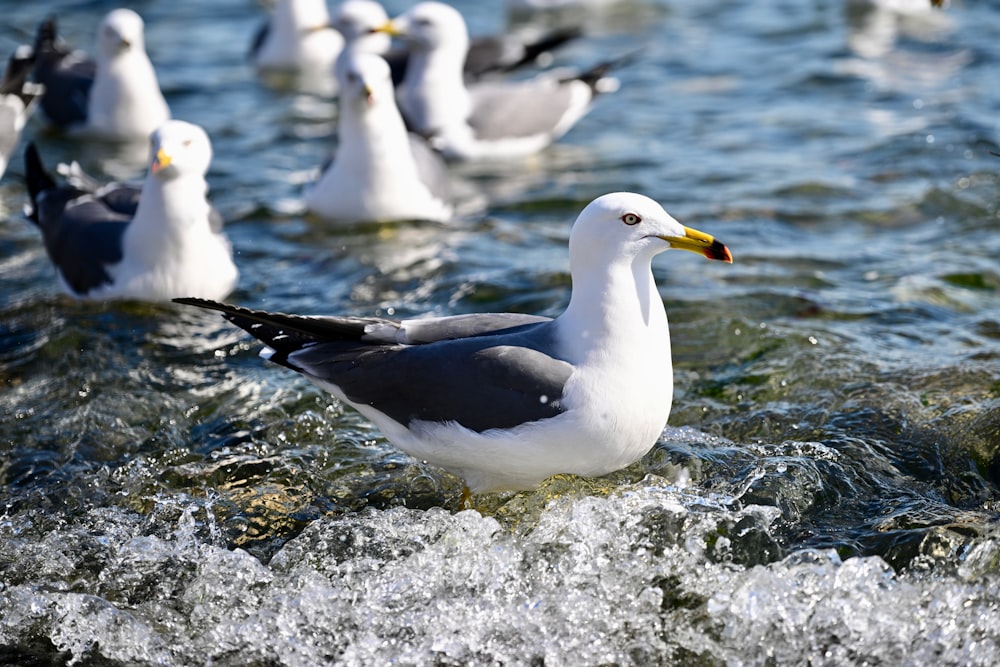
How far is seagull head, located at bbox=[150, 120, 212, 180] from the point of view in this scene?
22.4ft

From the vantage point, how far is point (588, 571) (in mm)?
4547

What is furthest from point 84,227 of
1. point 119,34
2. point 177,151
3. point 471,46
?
point 471,46

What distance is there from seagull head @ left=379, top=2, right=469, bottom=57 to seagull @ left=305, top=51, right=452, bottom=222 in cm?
179


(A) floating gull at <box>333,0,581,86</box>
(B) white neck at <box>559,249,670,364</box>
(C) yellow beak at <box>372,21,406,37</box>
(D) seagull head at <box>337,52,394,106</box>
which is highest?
(B) white neck at <box>559,249,670,364</box>

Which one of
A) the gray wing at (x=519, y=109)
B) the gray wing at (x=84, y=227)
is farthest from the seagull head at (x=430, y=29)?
the gray wing at (x=84, y=227)

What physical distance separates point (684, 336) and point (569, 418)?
211 centimetres

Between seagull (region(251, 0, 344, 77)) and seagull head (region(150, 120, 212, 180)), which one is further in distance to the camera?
seagull (region(251, 0, 344, 77))

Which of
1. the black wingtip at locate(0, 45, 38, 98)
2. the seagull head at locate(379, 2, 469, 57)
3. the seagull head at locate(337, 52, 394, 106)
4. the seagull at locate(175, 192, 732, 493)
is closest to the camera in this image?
the seagull at locate(175, 192, 732, 493)

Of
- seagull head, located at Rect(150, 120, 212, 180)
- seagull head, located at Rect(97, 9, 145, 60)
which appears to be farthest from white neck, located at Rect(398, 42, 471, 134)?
seagull head, located at Rect(150, 120, 212, 180)

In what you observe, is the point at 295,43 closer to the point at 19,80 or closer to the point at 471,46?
the point at 471,46

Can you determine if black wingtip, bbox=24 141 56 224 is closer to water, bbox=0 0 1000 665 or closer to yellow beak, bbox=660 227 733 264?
water, bbox=0 0 1000 665

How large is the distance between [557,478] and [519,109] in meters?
5.70

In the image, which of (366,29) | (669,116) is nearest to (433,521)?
(669,116)

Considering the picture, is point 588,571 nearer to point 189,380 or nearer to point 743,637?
point 743,637
